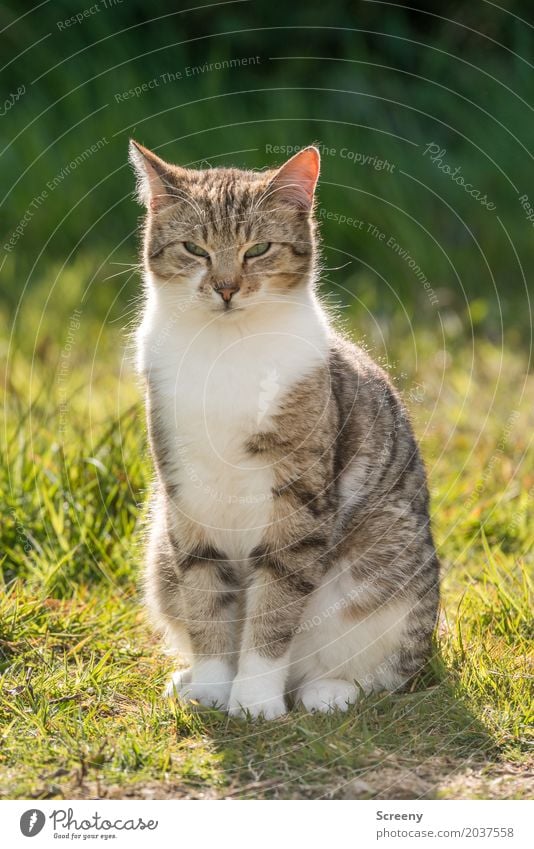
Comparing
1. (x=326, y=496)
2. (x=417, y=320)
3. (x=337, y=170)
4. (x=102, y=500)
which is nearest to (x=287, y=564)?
(x=326, y=496)

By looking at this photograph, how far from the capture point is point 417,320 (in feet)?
22.0

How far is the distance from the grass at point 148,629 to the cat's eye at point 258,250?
149cm

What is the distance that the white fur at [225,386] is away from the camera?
3.49m

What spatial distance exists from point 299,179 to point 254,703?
5.67 feet

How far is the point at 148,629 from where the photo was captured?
4191 mm

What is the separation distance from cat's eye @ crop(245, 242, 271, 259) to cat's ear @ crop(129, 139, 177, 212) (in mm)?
344

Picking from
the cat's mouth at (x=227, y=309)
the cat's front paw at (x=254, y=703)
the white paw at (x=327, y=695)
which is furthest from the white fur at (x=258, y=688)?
the cat's mouth at (x=227, y=309)

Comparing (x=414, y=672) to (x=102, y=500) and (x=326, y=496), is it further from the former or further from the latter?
(x=102, y=500)
